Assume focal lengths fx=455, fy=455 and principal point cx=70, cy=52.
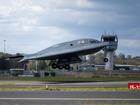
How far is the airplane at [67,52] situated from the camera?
216ft

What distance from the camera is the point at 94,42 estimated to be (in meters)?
66.1

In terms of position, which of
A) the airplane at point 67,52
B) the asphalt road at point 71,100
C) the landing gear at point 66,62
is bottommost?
the asphalt road at point 71,100

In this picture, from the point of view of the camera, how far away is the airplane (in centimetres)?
6569

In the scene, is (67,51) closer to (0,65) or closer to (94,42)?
(94,42)

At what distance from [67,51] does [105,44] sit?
567 centimetres

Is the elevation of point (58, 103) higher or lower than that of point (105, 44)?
lower

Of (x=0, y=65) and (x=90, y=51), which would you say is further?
(x=0, y=65)

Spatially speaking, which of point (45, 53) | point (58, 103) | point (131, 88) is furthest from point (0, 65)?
point (58, 103)

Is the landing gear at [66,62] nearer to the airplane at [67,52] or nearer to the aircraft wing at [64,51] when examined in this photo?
the airplane at [67,52]

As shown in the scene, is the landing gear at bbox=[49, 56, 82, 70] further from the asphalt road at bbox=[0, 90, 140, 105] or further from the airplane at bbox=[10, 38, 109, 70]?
the asphalt road at bbox=[0, 90, 140, 105]

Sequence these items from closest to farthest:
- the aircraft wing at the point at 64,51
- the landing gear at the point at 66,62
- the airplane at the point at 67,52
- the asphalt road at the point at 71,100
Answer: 1. the asphalt road at the point at 71,100
2. the aircraft wing at the point at 64,51
3. the airplane at the point at 67,52
4. the landing gear at the point at 66,62

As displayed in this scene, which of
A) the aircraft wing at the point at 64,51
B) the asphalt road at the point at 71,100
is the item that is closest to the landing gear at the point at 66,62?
the aircraft wing at the point at 64,51

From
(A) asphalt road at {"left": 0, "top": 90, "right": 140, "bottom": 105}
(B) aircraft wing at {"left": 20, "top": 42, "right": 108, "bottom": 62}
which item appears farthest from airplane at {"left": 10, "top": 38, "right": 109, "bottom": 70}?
(A) asphalt road at {"left": 0, "top": 90, "right": 140, "bottom": 105}

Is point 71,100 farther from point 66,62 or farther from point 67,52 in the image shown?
point 66,62
